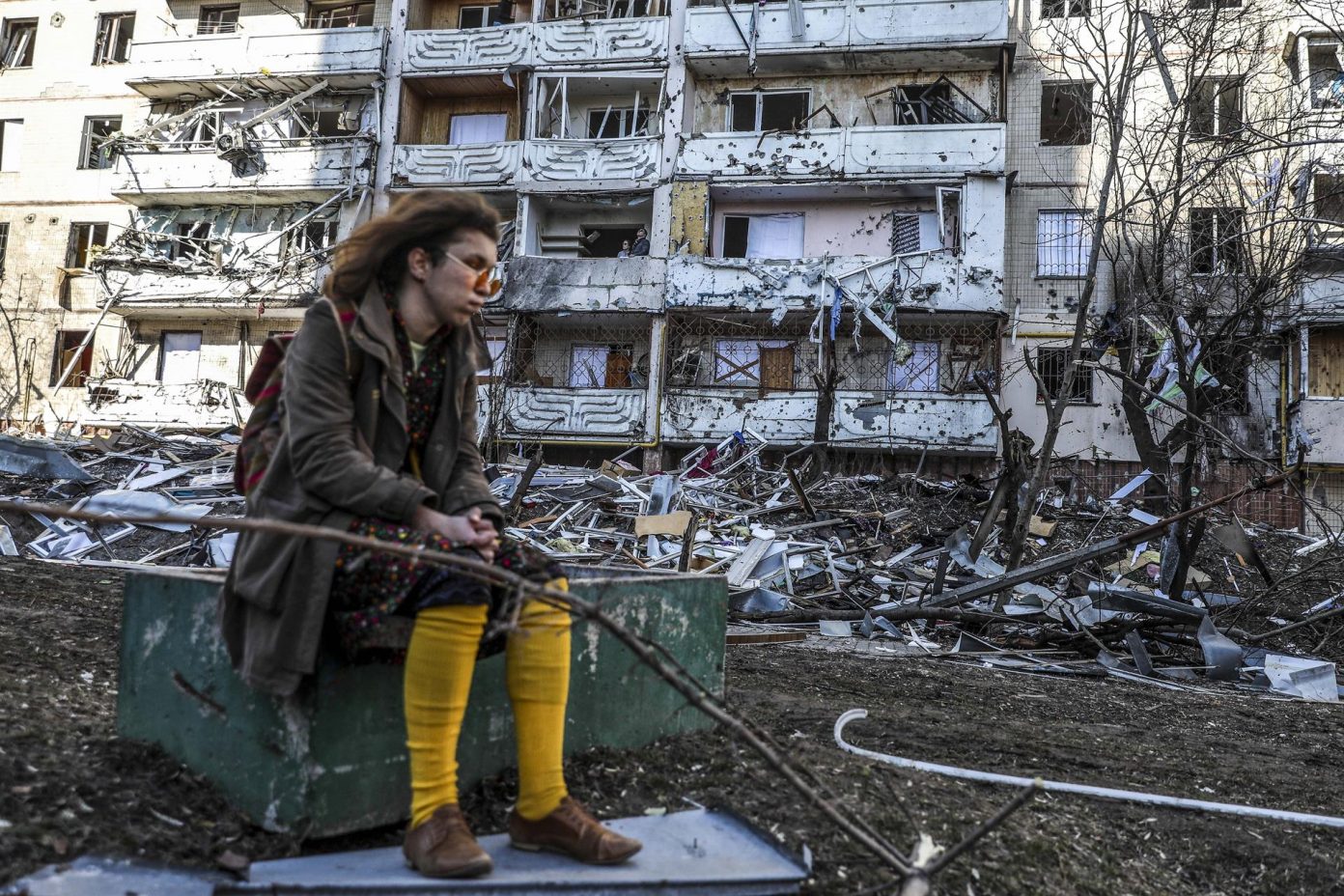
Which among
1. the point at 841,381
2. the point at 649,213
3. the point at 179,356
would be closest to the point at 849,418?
the point at 841,381

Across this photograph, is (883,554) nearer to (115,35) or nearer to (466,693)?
(466,693)

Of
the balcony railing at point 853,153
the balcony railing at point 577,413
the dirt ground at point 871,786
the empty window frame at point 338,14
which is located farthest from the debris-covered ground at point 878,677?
the empty window frame at point 338,14

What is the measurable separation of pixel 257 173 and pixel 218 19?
243 inches

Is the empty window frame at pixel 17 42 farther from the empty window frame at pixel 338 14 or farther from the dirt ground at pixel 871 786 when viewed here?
the dirt ground at pixel 871 786

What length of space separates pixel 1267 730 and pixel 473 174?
21664 millimetres

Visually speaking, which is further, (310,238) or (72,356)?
(72,356)

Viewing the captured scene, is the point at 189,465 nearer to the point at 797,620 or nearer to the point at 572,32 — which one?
the point at 797,620

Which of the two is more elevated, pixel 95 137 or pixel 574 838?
pixel 95 137

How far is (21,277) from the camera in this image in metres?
28.4

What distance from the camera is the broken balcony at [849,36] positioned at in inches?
874

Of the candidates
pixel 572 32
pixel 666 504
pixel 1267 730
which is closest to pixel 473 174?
pixel 572 32

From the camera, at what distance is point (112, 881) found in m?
2.13

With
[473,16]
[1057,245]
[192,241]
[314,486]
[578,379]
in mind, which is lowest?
[314,486]

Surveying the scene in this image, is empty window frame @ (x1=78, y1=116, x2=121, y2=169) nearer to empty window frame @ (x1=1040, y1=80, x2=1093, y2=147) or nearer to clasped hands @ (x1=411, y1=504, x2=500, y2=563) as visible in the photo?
empty window frame @ (x1=1040, y1=80, x2=1093, y2=147)
